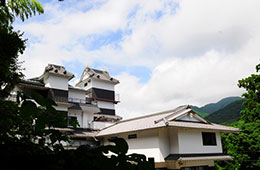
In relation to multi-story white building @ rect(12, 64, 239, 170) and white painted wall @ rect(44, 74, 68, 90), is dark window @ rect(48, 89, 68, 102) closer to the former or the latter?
multi-story white building @ rect(12, 64, 239, 170)

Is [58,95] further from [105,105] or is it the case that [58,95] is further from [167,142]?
[167,142]

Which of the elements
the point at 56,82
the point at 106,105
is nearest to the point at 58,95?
the point at 56,82

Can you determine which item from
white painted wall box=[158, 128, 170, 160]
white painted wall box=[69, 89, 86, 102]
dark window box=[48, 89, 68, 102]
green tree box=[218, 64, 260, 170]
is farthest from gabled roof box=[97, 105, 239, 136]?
white painted wall box=[69, 89, 86, 102]

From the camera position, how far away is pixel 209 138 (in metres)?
14.7

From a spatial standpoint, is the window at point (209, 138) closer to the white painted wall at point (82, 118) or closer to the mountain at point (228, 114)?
the white painted wall at point (82, 118)

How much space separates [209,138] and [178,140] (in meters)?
3.11

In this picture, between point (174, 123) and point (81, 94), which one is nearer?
point (174, 123)

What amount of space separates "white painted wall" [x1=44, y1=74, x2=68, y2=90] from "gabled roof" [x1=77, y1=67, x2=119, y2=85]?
5745 mm

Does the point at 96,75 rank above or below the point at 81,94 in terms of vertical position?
above

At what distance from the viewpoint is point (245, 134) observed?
15469 millimetres

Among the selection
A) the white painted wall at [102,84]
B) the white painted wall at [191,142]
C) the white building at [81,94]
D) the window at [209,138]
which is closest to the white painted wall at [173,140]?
the white painted wall at [191,142]

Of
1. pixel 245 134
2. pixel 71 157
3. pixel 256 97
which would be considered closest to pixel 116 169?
pixel 71 157

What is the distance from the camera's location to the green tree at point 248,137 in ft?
→ 49.0

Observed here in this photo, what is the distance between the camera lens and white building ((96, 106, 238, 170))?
1284 centimetres
